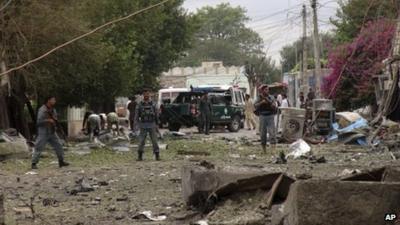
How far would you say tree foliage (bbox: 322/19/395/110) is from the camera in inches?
1287

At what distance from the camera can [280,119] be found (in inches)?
1004

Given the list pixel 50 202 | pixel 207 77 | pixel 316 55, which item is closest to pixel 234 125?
pixel 316 55

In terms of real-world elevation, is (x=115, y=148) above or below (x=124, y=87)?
below

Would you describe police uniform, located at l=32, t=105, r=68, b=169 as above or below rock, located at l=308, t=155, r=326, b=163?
above

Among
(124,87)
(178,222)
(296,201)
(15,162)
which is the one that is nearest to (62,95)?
(124,87)

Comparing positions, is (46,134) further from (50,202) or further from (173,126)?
(173,126)

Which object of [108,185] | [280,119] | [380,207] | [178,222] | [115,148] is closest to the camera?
[380,207]

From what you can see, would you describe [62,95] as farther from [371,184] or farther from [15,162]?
[371,184]

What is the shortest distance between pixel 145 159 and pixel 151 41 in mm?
24592

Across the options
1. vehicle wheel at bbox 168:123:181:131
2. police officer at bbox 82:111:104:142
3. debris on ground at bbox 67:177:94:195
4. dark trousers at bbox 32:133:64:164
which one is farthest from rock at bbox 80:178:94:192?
vehicle wheel at bbox 168:123:181:131

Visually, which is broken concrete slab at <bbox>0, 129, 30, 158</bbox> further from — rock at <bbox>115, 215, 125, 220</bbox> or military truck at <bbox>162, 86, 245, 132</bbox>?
military truck at <bbox>162, 86, 245, 132</bbox>

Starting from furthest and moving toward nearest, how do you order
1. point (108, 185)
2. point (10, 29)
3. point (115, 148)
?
point (115, 148) → point (10, 29) → point (108, 185)

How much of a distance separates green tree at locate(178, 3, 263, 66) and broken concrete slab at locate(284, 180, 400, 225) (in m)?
110

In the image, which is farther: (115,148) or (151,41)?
(151,41)
